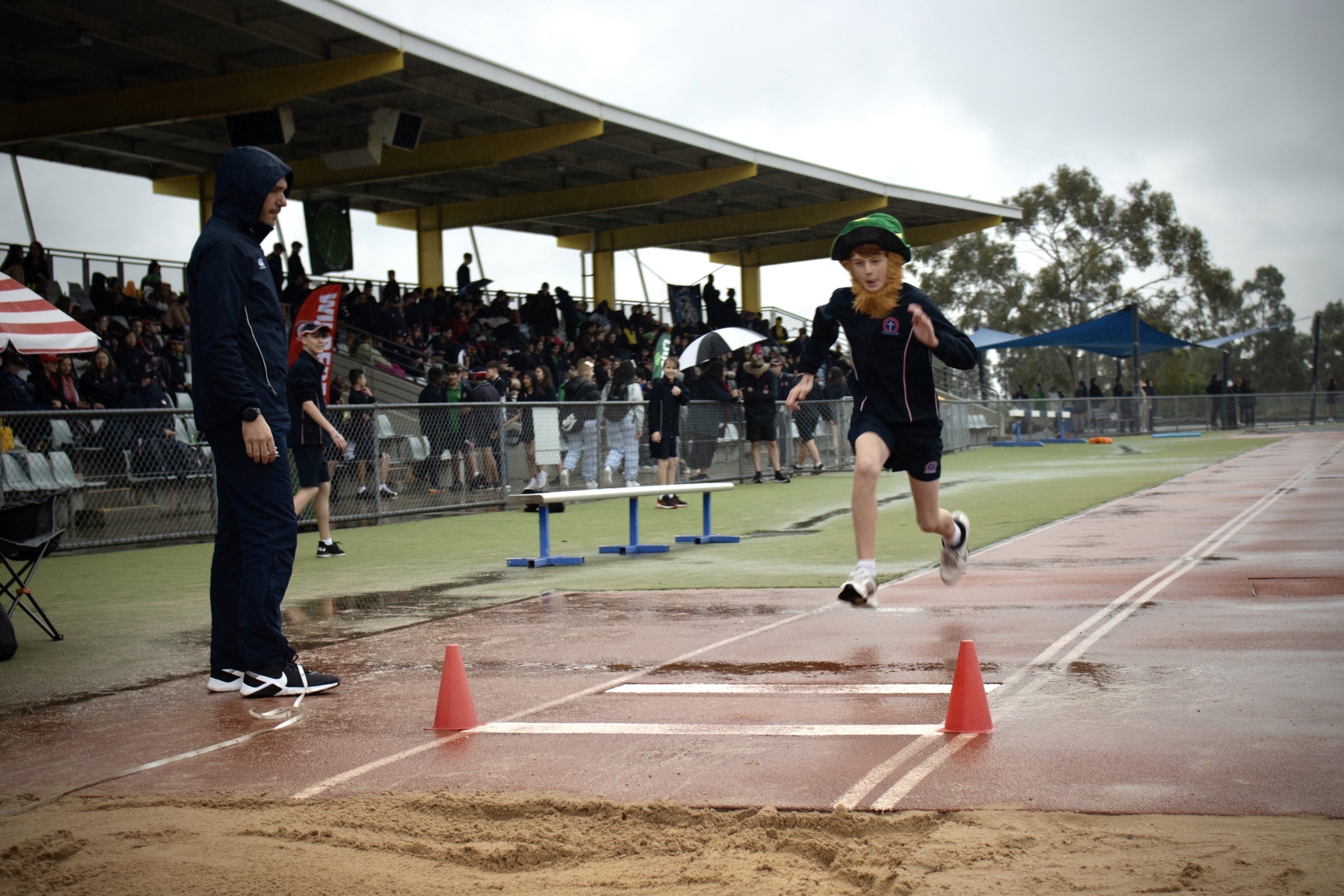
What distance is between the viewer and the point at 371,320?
26531mm

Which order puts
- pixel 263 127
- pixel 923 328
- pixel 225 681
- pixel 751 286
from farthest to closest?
pixel 751 286 < pixel 263 127 < pixel 923 328 < pixel 225 681

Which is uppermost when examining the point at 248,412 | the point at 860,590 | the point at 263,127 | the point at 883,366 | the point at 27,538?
the point at 263,127

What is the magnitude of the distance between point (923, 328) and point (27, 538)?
17.1ft

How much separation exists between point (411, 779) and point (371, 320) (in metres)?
23.5

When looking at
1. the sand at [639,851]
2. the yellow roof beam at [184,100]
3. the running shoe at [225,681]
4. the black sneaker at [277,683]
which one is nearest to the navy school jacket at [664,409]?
the yellow roof beam at [184,100]

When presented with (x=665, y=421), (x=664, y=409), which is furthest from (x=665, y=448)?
(x=664, y=409)

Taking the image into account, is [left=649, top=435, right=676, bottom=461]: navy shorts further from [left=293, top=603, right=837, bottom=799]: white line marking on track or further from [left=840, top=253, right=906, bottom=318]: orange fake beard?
[left=840, top=253, right=906, bottom=318]: orange fake beard

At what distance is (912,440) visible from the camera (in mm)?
6773

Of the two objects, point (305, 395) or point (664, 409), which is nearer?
point (305, 395)

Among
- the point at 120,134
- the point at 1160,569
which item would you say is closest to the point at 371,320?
the point at 120,134

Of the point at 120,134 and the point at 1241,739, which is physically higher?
the point at 120,134

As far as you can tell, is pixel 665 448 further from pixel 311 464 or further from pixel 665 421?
pixel 311 464

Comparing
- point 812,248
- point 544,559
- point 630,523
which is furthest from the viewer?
point 812,248

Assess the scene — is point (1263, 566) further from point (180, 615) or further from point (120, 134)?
point (120, 134)
